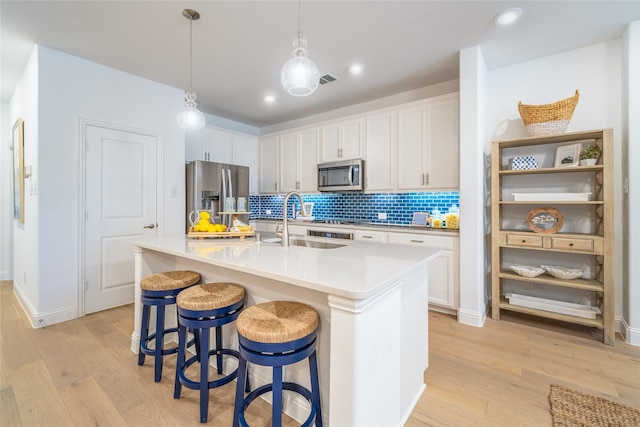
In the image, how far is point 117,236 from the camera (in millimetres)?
3195

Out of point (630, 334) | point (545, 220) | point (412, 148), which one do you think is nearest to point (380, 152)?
point (412, 148)

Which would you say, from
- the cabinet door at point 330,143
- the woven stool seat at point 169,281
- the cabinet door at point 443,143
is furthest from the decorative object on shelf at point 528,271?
the woven stool seat at point 169,281

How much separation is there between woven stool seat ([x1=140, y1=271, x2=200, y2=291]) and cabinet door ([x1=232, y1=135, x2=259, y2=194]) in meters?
3.09

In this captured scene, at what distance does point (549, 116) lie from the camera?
256 centimetres

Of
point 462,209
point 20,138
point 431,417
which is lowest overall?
point 431,417

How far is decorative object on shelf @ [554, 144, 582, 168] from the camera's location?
8.37 ft

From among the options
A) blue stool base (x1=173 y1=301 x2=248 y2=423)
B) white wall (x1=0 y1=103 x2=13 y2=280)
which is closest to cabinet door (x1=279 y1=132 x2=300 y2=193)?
blue stool base (x1=173 y1=301 x2=248 y2=423)

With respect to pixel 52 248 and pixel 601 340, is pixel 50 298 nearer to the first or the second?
pixel 52 248

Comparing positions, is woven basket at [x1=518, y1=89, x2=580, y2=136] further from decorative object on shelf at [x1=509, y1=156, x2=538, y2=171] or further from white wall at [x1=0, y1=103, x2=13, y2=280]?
white wall at [x1=0, y1=103, x2=13, y2=280]

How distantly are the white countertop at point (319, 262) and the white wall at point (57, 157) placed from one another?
4.65 feet

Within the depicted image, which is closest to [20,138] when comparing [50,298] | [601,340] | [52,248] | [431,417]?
[52,248]

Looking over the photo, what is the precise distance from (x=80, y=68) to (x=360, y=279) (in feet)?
12.2

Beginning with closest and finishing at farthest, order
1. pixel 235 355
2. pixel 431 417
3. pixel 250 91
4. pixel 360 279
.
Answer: pixel 360 279 < pixel 431 417 < pixel 235 355 < pixel 250 91

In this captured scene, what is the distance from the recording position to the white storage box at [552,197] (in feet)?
8.17
